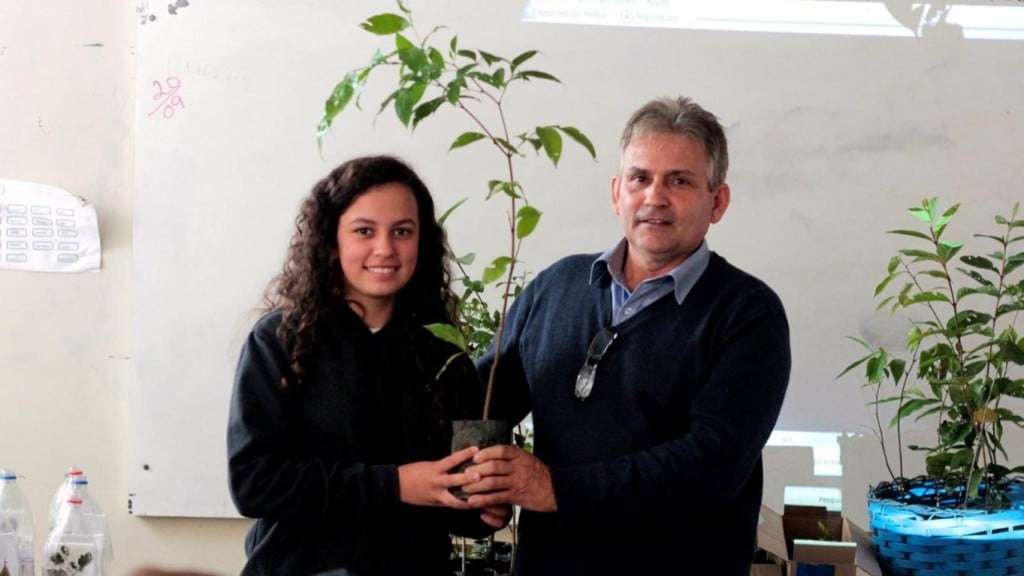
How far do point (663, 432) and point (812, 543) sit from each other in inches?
24.7

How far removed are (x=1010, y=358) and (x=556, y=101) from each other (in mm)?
1498

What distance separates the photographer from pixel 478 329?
288 cm

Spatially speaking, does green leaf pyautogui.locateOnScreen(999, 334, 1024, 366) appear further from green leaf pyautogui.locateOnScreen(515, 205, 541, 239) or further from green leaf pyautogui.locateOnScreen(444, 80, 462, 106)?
green leaf pyautogui.locateOnScreen(444, 80, 462, 106)

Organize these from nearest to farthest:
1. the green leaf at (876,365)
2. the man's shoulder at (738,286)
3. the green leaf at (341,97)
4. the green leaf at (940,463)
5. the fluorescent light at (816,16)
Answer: the green leaf at (341,97) < the man's shoulder at (738,286) < the green leaf at (940,463) < the green leaf at (876,365) < the fluorescent light at (816,16)

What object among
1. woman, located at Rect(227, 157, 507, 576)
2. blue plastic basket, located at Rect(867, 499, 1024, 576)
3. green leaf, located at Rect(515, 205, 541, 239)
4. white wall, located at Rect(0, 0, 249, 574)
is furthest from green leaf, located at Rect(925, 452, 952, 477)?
white wall, located at Rect(0, 0, 249, 574)

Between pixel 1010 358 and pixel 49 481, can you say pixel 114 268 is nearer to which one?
pixel 49 481


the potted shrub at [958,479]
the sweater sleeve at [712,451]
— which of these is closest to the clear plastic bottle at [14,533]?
the sweater sleeve at [712,451]

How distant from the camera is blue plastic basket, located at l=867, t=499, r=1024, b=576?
7.89 ft

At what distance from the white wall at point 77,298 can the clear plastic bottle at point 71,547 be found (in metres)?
1.42

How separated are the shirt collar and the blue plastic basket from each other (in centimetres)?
80

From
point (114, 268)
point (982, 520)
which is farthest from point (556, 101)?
point (982, 520)

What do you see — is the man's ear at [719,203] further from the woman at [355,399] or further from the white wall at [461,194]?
the white wall at [461,194]

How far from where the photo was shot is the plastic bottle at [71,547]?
2201 millimetres

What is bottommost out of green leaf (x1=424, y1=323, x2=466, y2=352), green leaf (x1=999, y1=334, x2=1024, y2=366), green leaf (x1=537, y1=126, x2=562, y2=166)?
green leaf (x1=999, y1=334, x2=1024, y2=366)
